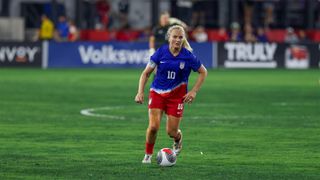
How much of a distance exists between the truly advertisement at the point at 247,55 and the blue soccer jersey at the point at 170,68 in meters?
33.4

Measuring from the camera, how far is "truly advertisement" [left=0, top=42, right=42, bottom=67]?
1884 inches

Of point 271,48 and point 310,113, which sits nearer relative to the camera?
point 310,113

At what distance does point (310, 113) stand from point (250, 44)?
23737 millimetres

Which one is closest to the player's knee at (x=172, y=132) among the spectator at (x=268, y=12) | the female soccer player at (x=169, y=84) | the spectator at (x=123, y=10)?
the female soccer player at (x=169, y=84)

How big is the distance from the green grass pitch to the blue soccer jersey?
105 cm

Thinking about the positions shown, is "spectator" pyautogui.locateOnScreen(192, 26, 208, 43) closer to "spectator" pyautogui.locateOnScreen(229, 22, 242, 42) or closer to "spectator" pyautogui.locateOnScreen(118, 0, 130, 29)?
"spectator" pyautogui.locateOnScreen(229, 22, 242, 42)

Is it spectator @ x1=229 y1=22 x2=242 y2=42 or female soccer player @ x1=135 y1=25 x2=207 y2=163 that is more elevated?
female soccer player @ x1=135 y1=25 x2=207 y2=163

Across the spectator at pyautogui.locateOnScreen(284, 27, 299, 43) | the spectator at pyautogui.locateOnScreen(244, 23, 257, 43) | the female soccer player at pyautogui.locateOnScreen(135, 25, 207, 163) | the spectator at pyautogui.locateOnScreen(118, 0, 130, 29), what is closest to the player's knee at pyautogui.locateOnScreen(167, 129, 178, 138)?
the female soccer player at pyautogui.locateOnScreen(135, 25, 207, 163)

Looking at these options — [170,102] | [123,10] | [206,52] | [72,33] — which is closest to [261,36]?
[206,52]

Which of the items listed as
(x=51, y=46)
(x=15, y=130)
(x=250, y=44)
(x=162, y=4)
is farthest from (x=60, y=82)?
(x=162, y=4)

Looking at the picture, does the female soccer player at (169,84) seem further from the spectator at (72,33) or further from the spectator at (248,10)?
the spectator at (248,10)

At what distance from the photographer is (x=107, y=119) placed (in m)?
24.4

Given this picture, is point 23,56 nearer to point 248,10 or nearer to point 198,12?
point 198,12

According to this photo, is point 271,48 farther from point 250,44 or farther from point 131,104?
point 131,104
